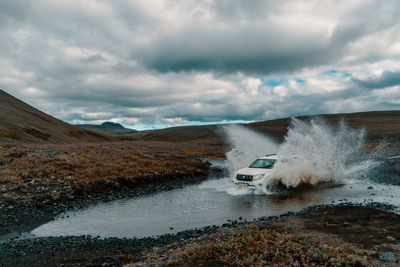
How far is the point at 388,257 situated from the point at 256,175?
1556 cm

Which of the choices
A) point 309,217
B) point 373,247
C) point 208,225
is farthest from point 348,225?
point 208,225

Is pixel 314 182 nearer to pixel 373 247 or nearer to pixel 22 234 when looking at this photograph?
pixel 373 247

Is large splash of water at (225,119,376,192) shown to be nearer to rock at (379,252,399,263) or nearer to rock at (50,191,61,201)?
rock at (50,191,61,201)

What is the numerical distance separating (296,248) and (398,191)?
18.9 meters

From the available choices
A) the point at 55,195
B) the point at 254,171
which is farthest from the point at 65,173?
the point at 254,171

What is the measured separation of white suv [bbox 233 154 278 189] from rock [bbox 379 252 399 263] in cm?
1503

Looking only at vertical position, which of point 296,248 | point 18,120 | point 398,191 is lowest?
point 398,191

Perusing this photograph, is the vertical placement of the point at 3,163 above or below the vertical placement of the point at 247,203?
above

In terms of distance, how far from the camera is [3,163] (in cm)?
3256

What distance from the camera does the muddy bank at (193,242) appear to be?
11.1m

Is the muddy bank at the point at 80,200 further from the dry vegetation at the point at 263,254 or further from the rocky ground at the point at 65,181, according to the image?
the dry vegetation at the point at 263,254

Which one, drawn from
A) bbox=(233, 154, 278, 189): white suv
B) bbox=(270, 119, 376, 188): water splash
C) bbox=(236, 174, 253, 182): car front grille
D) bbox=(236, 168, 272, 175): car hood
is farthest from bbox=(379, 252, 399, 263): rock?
bbox=(270, 119, 376, 188): water splash

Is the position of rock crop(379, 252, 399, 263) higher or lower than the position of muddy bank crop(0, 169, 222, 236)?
higher

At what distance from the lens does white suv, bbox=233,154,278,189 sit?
991 inches
